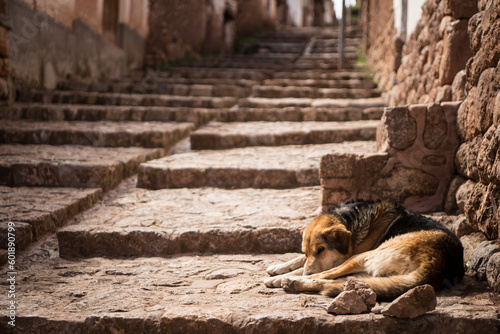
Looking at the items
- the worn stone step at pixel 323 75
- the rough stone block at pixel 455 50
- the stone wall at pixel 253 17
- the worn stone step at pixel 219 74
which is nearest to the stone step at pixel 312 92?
the worn stone step at pixel 323 75

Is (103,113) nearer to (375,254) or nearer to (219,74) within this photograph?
(219,74)

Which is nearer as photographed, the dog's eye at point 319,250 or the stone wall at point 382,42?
the dog's eye at point 319,250

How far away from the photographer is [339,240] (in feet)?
8.30

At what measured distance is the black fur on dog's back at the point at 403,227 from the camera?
2.37m

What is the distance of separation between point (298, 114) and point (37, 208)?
4.21 meters

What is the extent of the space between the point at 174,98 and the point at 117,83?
75.5 inches

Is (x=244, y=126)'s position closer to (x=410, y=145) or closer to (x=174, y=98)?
(x=174, y=98)

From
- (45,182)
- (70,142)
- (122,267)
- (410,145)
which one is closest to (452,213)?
(410,145)

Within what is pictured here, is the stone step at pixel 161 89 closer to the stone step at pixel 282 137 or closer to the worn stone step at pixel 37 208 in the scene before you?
the stone step at pixel 282 137

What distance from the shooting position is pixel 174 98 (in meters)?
7.72

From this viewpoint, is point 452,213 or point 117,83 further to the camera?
point 117,83

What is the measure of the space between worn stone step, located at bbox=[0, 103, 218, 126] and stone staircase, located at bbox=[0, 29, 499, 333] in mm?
16

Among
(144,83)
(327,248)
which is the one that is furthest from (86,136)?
(327,248)

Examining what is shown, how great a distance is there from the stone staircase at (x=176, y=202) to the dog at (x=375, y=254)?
0.31 feet
